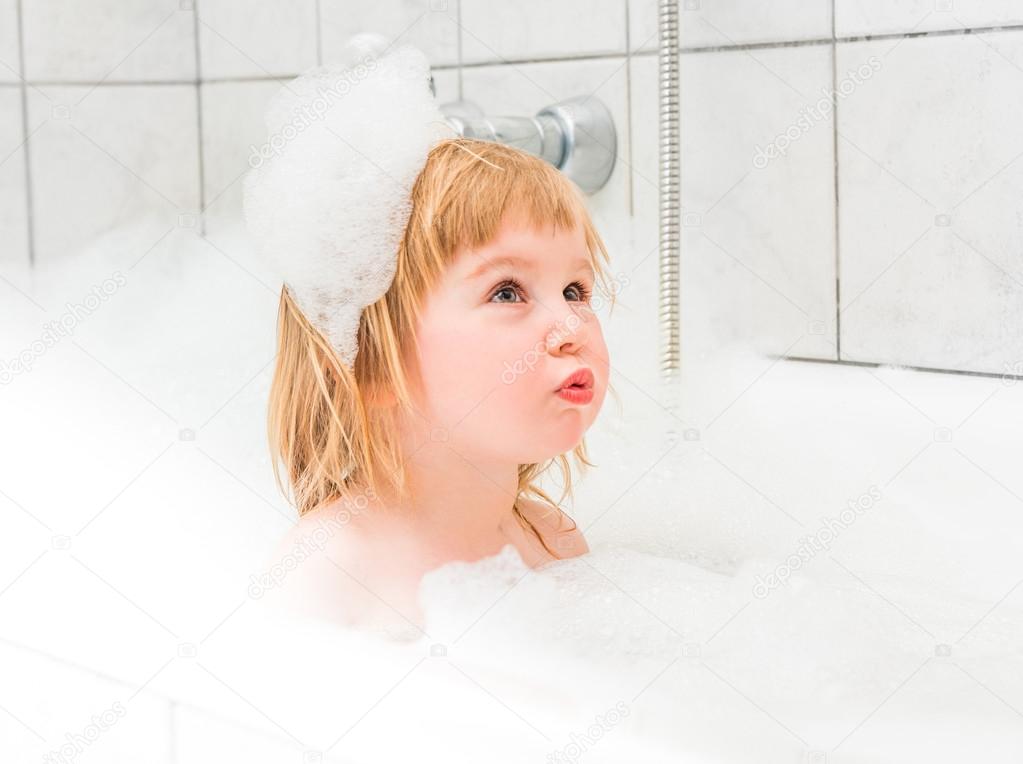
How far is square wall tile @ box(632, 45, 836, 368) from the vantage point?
1538mm

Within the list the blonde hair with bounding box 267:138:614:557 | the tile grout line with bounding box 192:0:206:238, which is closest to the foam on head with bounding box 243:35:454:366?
the blonde hair with bounding box 267:138:614:557

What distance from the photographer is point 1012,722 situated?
2.74ft

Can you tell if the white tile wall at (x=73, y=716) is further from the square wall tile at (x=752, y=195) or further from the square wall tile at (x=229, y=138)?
the square wall tile at (x=229, y=138)

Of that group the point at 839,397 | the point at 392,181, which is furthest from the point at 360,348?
the point at 839,397

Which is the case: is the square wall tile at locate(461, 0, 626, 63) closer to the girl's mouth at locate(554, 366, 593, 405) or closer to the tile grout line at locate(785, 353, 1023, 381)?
the tile grout line at locate(785, 353, 1023, 381)

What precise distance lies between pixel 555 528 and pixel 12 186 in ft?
4.20

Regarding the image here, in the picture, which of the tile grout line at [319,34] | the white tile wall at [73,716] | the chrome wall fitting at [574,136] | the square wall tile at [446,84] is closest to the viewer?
the white tile wall at [73,716]

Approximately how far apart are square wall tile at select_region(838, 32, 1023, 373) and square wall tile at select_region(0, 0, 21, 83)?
1268 millimetres

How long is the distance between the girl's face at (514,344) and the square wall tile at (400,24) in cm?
93

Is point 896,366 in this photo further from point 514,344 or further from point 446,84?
point 446,84

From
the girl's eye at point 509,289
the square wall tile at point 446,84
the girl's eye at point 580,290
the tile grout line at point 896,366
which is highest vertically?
the girl's eye at point 509,289

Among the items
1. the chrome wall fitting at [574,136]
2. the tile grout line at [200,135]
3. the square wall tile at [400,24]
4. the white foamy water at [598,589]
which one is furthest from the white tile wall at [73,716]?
the tile grout line at [200,135]

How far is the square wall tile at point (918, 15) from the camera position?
4.51 ft

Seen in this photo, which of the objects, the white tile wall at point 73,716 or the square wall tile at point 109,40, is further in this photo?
the square wall tile at point 109,40
